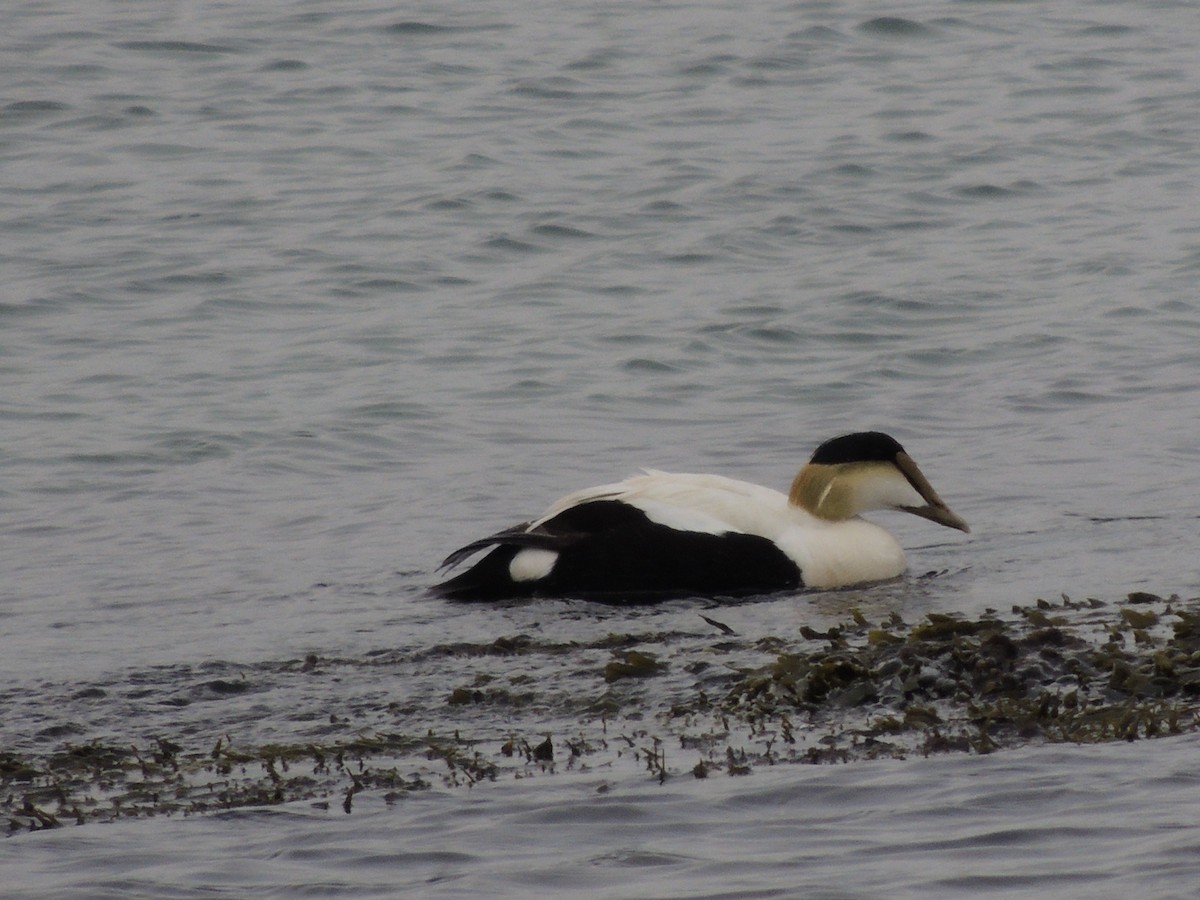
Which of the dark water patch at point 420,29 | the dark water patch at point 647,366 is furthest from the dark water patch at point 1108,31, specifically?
the dark water patch at point 647,366

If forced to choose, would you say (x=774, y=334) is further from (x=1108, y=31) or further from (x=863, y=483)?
(x=1108, y=31)

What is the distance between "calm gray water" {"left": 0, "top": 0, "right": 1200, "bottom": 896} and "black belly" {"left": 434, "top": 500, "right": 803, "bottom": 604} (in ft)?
0.64

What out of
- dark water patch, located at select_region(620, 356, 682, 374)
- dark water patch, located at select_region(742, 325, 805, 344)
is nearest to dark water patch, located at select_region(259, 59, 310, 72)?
dark water patch, located at select_region(742, 325, 805, 344)

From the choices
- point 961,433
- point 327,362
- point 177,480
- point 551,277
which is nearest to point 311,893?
point 177,480

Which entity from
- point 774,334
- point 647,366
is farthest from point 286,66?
point 647,366

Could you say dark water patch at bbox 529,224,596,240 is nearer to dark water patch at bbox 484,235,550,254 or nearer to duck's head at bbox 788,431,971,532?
dark water patch at bbox 484,235,550,254

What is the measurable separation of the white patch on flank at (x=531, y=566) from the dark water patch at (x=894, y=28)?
11856 mm

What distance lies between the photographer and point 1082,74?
17.0 meters

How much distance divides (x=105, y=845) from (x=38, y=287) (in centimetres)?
824

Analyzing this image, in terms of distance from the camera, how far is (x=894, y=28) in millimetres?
18203

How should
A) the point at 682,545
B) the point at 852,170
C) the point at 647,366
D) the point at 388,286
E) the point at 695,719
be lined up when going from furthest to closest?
the point at 852,170, the point at 388,286, the point at 647,366, the point at 682,545, the point at 695,719

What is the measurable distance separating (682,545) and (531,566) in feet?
1.72

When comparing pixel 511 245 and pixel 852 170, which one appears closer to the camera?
pixel 511 245

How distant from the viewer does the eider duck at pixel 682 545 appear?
7.16 metres
